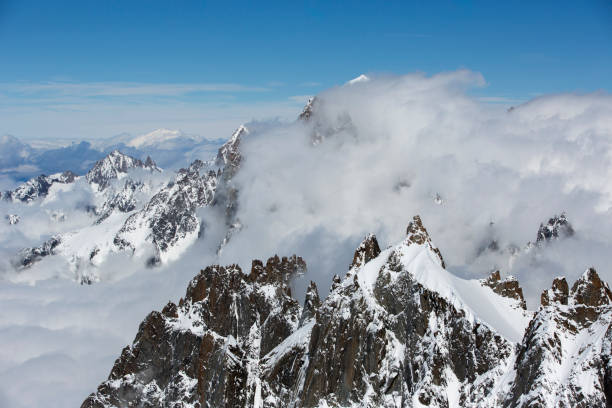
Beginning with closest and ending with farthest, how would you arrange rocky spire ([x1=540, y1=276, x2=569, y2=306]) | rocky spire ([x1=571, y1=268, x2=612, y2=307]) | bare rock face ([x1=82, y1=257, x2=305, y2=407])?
rocky spire ([x1=571, y1=268, x2=612, y2=307]) < rocky spire ([x1=540, y1=276, x2=569, y2=306]) < bare rock face ([x1=82, y1=257, x2=305, y2=407])

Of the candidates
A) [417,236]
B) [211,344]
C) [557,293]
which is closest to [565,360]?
[557,293]

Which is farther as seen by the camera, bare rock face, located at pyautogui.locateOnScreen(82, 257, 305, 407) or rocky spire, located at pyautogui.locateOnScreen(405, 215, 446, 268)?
rocky spire, located at pyautogui.locateOnScreen(405, 215, 446, 268)

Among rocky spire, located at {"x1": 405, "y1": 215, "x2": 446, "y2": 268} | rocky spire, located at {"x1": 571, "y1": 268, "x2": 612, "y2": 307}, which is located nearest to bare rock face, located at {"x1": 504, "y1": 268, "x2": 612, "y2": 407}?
rocky spire, located at {"x1": 571, "y1": 268, "x2": 612, "y2": 307}

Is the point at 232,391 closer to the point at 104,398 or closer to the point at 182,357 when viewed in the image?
the point at 182,357

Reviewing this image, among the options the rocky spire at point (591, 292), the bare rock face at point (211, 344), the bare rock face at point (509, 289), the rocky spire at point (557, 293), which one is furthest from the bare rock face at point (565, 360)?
the bare rock face at point (211, 344)

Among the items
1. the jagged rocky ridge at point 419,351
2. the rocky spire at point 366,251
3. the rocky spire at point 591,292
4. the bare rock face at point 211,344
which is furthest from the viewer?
the rocky spire at point 366,251

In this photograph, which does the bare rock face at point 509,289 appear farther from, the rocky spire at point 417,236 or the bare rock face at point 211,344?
the bare rock face at point 211,344

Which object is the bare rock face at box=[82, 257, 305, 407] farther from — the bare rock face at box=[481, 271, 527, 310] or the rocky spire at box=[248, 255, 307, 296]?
the bare rock face at box=[481, 271, 527, 310]

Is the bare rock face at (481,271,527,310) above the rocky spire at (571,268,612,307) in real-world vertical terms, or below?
below

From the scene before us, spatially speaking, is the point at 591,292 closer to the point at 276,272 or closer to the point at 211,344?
the point at 211,344
